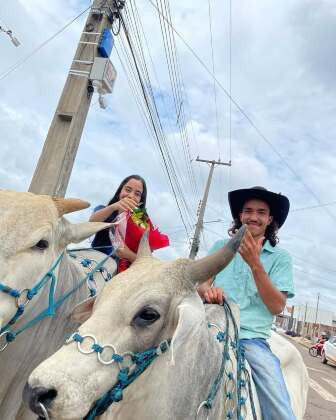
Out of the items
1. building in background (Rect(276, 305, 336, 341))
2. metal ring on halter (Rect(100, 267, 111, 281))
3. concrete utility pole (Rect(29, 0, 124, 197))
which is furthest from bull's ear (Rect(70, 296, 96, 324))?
building in background (Rect(276, 305, 336, 341))

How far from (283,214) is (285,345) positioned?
159cm

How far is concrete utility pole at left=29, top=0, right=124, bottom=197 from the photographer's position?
6078 mm

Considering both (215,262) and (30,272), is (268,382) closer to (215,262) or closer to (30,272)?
(215,262)

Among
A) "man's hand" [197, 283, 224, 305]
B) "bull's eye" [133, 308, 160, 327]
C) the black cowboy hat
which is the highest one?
the black cowboy hat

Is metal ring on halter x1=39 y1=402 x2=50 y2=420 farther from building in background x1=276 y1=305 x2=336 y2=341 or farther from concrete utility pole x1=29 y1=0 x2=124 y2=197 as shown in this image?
building in background x1=276 y1=305 x2=336 y2=341

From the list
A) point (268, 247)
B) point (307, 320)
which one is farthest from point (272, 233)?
point (307, 320)

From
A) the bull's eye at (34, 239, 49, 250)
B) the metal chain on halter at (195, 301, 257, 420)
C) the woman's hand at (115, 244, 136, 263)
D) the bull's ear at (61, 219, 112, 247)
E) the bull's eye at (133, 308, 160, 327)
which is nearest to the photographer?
the bull's eye at (133, 308, 160, 327)

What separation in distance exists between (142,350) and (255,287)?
5.53 feet

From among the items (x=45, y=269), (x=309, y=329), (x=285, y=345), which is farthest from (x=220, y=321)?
(x=309, y=329)

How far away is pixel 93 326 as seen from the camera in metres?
2.23

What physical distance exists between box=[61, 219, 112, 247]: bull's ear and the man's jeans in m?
1.52

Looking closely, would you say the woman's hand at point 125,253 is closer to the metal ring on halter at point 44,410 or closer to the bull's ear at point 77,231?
the bull's ear at point 77,231

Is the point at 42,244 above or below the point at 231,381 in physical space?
above

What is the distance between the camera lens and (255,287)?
3770 mm
